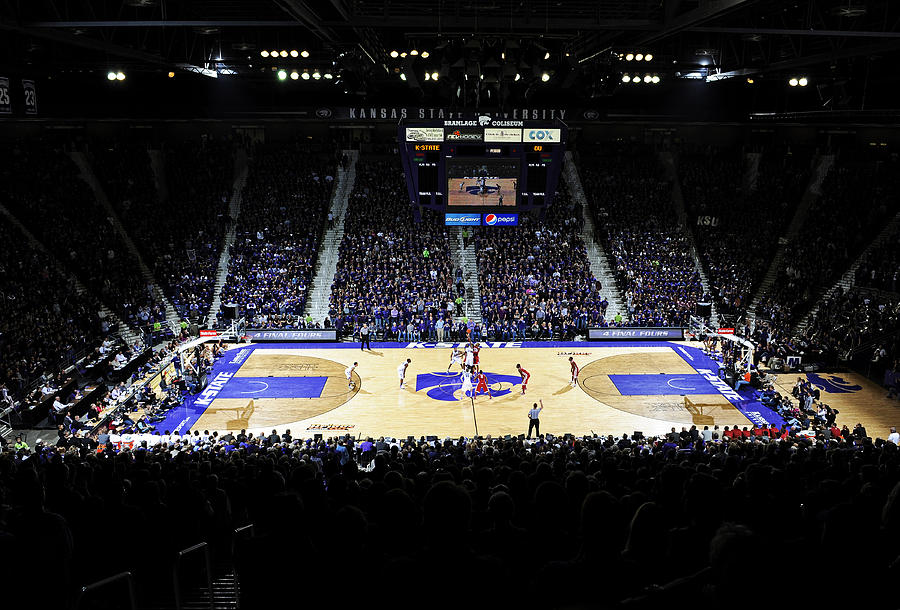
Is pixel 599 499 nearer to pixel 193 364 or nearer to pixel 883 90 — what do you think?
pixel 193 364

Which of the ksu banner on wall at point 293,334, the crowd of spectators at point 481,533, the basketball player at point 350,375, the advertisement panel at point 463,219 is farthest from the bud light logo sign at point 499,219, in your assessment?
the crowd of spectators at point 481,533

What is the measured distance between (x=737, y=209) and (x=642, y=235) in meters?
6.80

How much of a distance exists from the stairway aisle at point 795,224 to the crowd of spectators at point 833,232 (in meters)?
0.72

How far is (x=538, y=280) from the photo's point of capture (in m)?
35.7

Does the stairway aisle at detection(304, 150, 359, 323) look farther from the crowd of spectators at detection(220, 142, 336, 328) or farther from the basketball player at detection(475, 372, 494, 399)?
the basketball player at detection(475, 372, 494, 399)

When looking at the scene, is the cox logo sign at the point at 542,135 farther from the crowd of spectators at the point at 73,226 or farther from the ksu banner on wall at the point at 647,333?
the crowd of spectators at the point at 73,226

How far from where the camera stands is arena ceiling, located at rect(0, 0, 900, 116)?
17.1 meters

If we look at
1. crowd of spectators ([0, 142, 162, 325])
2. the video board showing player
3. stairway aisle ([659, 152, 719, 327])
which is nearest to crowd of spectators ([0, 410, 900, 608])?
the video board showing player

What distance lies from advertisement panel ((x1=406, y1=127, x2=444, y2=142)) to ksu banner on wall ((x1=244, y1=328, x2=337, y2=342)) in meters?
12.7

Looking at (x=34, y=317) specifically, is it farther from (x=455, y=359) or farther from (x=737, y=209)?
(x=737, y=209)

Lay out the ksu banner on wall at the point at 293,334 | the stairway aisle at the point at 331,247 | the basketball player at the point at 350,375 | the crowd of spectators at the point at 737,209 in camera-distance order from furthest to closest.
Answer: the crowd of spectators at the point at 737,209 < the stairway aisle at the point at 331,247 < the ksu banner on wall at the point at 293,334 < the basketball player at the point at 350,375

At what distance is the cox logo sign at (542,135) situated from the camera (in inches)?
933

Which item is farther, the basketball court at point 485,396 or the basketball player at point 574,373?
the basketball player at point 574,373

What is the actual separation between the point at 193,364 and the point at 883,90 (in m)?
32.7
